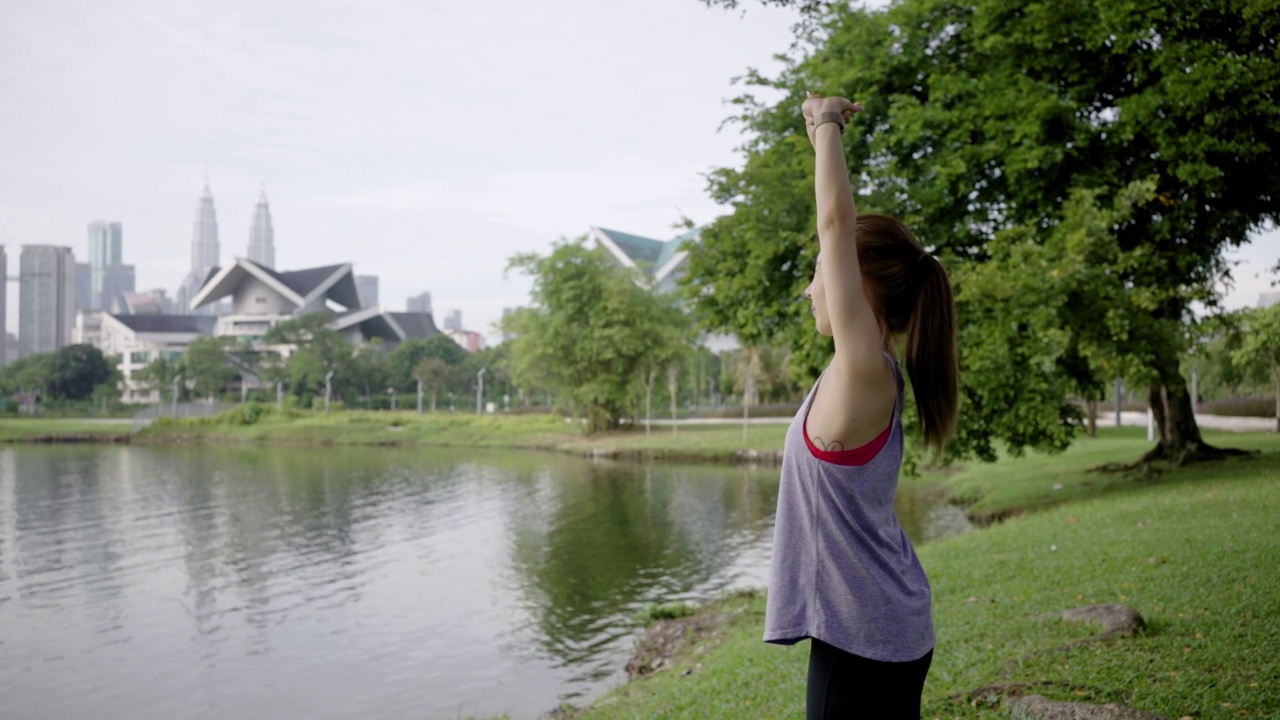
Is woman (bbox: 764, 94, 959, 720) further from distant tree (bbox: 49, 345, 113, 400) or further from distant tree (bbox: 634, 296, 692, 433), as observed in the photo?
distant tree (bbox: 49, 345, 113, 400)

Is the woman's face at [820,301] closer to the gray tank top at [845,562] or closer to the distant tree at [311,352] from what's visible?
the gray tank top at [845,562]

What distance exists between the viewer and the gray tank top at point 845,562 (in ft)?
5.93

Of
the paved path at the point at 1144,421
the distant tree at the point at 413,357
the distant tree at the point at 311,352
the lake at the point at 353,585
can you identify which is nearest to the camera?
the lake at the point at 353,585

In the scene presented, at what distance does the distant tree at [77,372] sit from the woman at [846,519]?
71.1 meters

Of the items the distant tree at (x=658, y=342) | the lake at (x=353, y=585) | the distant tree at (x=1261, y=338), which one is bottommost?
the lake at (x=353, y=585)

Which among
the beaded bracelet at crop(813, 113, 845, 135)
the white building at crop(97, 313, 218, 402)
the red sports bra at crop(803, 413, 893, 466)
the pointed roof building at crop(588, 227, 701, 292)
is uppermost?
the pointed roof building at crop(588, 227, 701, 292)

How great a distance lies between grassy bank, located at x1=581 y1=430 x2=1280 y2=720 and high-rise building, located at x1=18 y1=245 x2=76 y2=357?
119 metres

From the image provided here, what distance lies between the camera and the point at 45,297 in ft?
364

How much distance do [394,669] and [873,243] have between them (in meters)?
8.12

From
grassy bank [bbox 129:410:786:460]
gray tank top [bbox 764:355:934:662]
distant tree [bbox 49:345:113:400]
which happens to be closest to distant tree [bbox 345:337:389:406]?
grassy bank [bbox 129:410:786:460]

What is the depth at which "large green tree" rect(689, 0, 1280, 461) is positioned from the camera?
1148 cm

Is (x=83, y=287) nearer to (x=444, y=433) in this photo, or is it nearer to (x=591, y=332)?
(x=444, y=433)

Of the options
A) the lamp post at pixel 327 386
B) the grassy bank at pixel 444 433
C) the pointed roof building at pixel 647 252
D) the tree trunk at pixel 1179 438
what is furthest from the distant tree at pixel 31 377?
the tree trunk at pixel 1179 438

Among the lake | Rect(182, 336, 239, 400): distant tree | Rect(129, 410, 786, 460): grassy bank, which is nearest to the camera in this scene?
the lake
